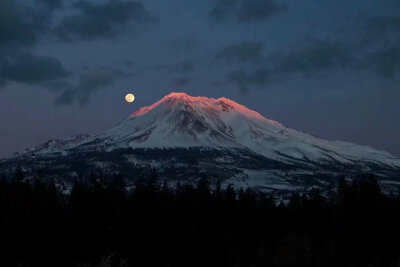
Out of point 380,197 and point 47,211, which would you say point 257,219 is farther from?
point 47,211

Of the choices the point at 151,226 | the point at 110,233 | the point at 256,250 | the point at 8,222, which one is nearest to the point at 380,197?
the point at 256,250

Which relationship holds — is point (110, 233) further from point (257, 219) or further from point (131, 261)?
point (257, 219)

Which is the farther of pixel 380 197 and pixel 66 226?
pixel 380 197

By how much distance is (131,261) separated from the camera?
55.7 meters

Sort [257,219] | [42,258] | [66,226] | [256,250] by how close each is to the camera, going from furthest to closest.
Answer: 1. [257,219]
2. [256,250]
3. [66,226]
4. [42,258]

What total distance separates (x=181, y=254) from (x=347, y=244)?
1512cm

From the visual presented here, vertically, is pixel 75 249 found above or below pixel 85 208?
below

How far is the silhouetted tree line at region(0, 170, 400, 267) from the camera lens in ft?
180

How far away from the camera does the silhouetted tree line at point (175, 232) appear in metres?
55.0

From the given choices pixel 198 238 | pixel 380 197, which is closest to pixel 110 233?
pixel 198 238

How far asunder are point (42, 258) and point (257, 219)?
24257mm

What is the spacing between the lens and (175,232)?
60656mm

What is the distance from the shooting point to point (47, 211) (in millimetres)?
58094

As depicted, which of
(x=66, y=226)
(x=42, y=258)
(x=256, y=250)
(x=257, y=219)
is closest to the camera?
(x=42, y=258)
